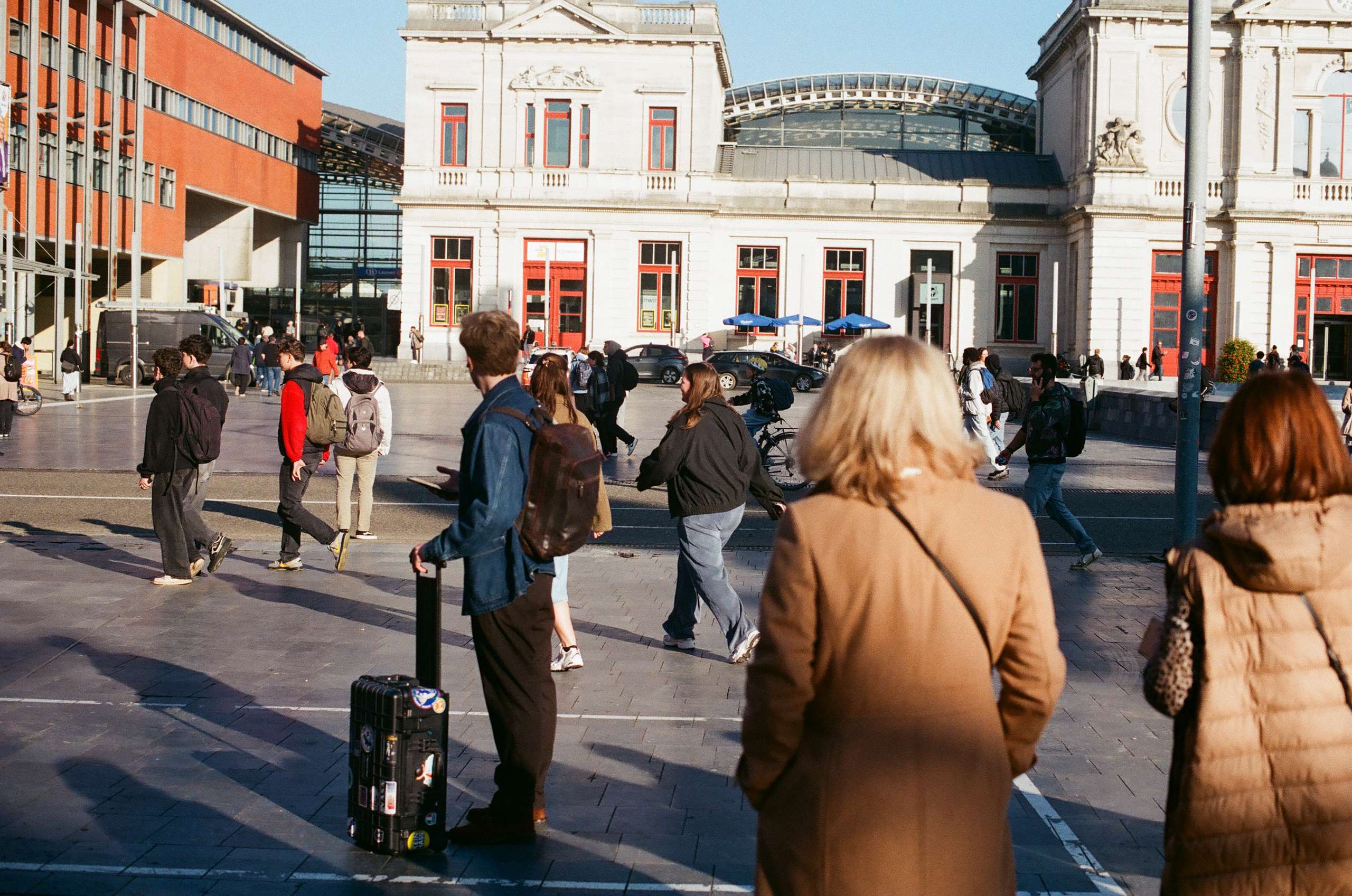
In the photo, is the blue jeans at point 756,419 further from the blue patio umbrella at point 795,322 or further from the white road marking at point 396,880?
the blue patio umbrella at point 795,322

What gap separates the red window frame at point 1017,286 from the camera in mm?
53656

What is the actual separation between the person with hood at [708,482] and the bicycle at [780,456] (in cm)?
890

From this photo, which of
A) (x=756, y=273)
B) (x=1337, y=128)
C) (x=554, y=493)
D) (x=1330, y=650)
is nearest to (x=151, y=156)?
(x=756, y=273)

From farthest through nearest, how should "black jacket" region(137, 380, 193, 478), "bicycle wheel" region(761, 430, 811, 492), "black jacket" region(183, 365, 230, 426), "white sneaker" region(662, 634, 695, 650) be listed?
"bicycle wheel" region(761, 430, 811, 492) < "black jacket" region(183, 365, 230, 426) < "black jacket" region(137, 380, 193, 478) < "white sneaker" region(662, 634, 695, 650)

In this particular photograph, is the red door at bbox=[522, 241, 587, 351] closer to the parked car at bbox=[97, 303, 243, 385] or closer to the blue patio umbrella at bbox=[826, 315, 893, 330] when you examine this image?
the blue patio umbrella at bbox=[826, 315, 893, 330]

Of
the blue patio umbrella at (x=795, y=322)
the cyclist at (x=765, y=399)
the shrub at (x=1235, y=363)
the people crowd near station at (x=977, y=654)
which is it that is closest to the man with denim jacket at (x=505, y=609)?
the people crowd near station at (x=977, y=654)

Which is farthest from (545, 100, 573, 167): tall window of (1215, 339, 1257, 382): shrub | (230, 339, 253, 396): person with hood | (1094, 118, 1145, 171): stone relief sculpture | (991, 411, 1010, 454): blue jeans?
(991, 411, 1010, 454): blue jeans

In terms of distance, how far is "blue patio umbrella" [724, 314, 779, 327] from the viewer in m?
51.4

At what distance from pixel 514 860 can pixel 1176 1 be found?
52.0 m

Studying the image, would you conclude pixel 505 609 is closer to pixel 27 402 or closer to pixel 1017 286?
pixel 27 402

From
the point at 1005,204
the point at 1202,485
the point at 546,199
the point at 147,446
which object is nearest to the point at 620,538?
the point at 147,446

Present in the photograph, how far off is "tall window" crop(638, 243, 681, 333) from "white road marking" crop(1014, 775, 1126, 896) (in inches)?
1863

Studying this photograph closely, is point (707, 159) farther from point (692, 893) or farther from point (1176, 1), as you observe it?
point (692, 893)

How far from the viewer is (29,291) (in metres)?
42.8
